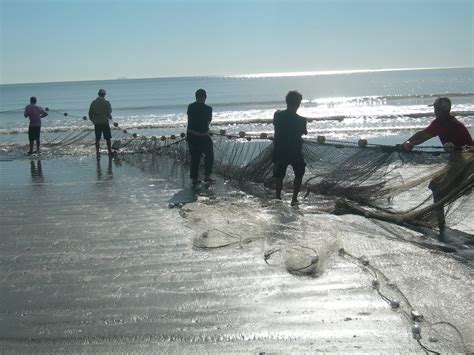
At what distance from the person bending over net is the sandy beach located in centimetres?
73

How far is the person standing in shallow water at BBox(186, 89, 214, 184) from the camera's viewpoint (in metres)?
9.79

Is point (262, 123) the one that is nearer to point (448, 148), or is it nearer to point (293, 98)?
point (293, 98)

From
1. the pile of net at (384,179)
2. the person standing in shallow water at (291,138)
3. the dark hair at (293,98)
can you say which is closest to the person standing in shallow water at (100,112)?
the pile of net at (384,179)

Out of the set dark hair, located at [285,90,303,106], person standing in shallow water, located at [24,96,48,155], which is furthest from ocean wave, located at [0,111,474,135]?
dark hair, located at [285,90,303,106]

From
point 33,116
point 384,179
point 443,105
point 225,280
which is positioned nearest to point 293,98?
point 384,179

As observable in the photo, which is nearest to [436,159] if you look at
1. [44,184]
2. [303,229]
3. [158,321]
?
[303,229]

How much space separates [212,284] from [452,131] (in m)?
3.40

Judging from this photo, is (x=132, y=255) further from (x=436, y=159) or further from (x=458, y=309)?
(x=436, y=159)

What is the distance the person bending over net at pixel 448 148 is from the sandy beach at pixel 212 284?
2.40ft

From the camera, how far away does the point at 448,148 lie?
6.17 m

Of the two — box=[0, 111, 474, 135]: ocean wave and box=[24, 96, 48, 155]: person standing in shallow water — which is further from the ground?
box=[24, 96, 48, 155]: person standing in shallow water

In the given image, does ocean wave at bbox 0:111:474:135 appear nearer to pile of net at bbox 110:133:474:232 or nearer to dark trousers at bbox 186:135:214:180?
dark trousers at bbox 186:135:214:180

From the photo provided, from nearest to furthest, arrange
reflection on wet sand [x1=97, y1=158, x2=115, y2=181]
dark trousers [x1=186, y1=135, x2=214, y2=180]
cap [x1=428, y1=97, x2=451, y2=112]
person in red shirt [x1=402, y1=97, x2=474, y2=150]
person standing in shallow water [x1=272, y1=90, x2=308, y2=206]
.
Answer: cap [x1=428, y1=97, x2=451, y2=112] → person in red shirt [x1=402, y1=97, x2=474, y2=150] → person standing in shallow water [x1=272, y1=90, x2=308, y2=206] → dark trousers [x1=186, y1=135, x2=214, y2=180] → reflection on wet sand [x1=97, y1=158, x2=115, y2=181]

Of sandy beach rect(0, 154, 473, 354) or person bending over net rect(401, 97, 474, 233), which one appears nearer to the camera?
sandy beach rect(0, 154, 473, 354)
